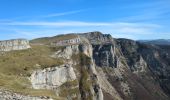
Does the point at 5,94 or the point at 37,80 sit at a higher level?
the point at 5,94

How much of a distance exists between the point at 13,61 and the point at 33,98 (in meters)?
158

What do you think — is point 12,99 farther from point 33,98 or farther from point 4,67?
point 4,67

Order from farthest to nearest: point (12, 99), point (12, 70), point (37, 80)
A: 1. point (37, 80)
2. point (12, 70)
3. point (12, 99)

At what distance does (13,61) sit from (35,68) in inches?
509

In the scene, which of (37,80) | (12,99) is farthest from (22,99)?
(37,80)

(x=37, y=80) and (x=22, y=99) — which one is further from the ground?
(x=22, y=99)

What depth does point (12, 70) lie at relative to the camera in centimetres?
17200

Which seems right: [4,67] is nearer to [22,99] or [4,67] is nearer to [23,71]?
[23,71]

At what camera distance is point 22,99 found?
145 feet

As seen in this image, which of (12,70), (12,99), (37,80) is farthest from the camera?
(37,80)

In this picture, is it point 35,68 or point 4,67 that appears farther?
point 35,68

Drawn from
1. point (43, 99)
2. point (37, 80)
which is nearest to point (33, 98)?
point (43, 99)

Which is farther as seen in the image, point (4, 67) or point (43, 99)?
point (4, 67)

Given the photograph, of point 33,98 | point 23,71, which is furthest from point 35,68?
point 33,98
